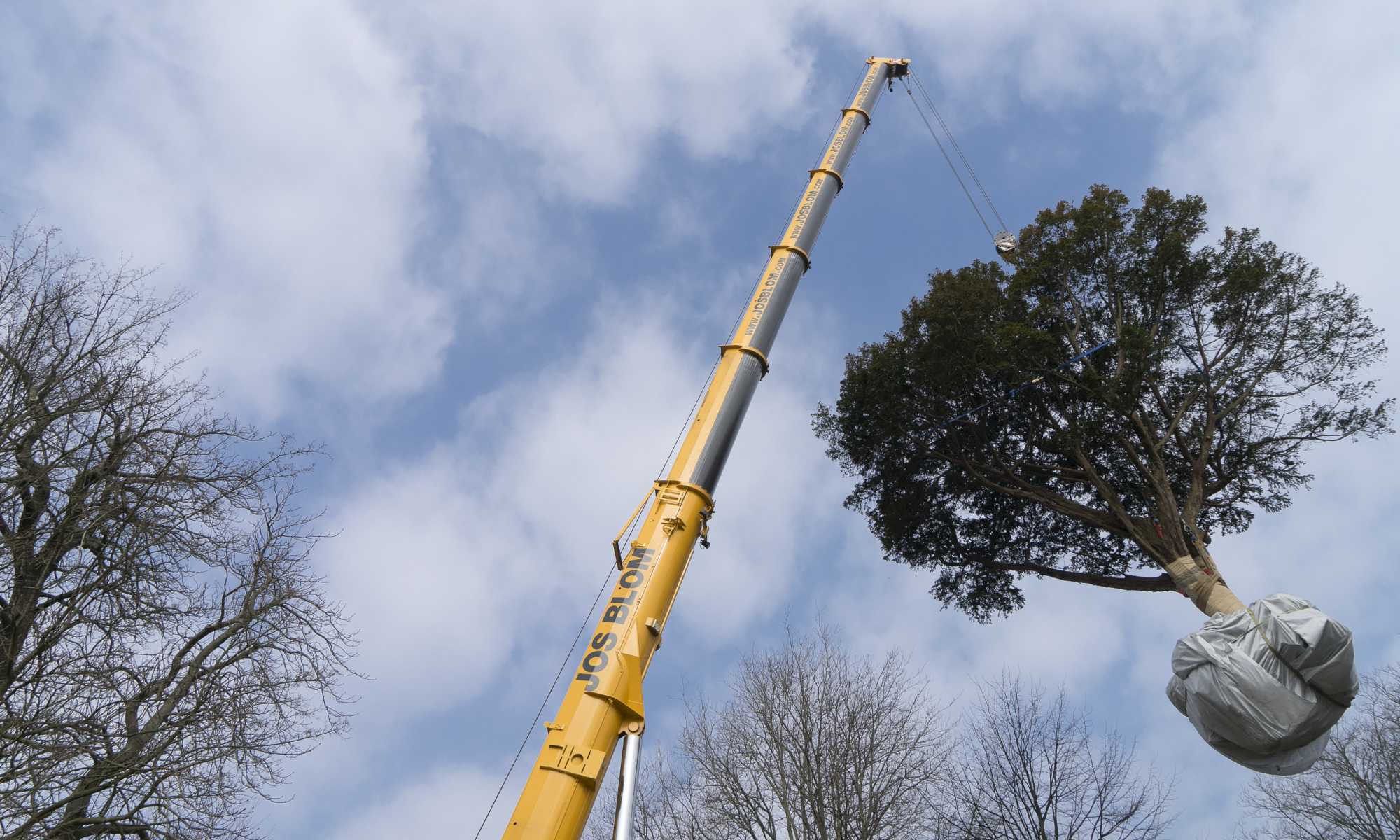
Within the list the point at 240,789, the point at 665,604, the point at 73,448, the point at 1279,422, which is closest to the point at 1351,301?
the point at 1279,422

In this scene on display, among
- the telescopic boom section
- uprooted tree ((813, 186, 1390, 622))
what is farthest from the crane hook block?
the telescopic boom section

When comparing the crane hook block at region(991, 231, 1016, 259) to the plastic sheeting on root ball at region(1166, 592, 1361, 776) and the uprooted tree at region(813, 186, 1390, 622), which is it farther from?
the plastic sheeting on root ball at region(1166, 592, 1361, 776)

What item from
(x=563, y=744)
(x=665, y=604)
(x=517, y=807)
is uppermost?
(x=665, y=604)

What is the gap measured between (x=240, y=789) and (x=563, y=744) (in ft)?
17.2

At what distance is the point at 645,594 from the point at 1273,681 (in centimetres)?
712

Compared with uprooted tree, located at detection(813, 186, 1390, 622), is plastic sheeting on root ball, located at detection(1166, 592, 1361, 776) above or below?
below

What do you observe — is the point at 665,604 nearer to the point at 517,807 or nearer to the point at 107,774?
the point at 517,807

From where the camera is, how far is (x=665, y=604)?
24.3 feet

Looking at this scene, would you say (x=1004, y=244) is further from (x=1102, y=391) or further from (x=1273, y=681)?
(x=1273, y=681)

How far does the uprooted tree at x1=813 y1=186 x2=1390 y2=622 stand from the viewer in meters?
14.2

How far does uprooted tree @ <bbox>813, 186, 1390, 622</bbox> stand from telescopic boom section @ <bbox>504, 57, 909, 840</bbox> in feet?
18.8

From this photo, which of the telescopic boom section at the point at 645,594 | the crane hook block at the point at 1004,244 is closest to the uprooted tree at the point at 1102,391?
the crane hook block at the point at 1004,244

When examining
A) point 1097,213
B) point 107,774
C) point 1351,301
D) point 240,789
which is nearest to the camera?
point 107,774

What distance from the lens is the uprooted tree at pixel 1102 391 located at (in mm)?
14227
